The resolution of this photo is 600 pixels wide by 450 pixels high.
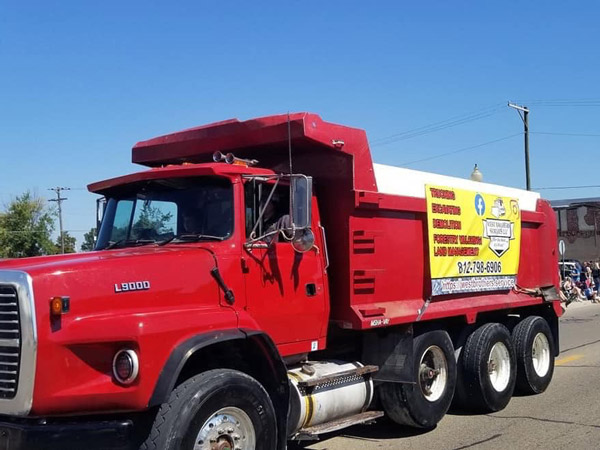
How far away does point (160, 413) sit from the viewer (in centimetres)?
427

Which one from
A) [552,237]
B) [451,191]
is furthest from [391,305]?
[552,237]

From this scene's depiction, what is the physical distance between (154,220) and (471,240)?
4.29 meters

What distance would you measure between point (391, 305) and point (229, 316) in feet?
8.08

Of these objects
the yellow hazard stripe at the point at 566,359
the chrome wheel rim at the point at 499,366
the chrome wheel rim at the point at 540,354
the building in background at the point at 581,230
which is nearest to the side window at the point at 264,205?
the chrome wheel rim at the point at 499,366

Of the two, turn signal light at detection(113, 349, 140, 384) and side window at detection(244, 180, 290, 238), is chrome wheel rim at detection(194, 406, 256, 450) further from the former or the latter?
side window at detection(244, 180, 290, 238)

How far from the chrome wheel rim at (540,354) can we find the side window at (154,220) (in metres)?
6.01

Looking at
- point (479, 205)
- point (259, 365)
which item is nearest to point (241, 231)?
point (259, 365)

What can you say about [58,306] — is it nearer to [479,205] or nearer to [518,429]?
[518,429]

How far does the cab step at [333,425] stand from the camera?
564cm

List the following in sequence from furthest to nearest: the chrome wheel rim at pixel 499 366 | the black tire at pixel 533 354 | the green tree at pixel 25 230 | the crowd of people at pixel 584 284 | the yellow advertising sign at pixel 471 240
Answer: the green tree at pixel 25 230 < the crowd of people at pixel 584 284 < the black tire at pixel 533 354 < the chrome wheel rim at pixel 499 366 < the yellow advertising sign at pixel 471 240

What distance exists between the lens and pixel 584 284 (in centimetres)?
2898

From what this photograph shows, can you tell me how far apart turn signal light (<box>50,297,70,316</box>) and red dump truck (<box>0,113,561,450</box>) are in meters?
0.01

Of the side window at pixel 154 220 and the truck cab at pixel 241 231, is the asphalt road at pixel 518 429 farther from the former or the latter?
the side window at pixel 154 220

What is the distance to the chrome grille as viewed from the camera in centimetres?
409
